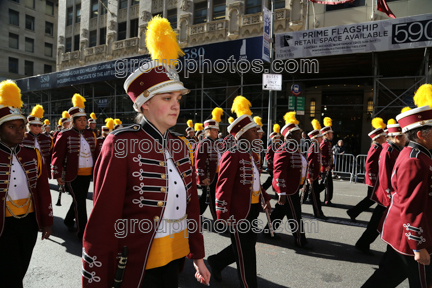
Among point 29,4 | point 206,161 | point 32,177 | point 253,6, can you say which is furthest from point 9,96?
point 29,4

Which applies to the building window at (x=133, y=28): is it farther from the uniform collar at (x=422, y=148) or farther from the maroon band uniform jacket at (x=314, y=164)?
the uniform collar at (x=422, y=148)

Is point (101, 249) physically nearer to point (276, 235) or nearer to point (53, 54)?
point (276, 235)

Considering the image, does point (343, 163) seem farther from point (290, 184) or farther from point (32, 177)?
point (32, 177)

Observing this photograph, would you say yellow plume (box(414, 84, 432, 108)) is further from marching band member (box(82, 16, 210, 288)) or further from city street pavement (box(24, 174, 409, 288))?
marching band member (box(82, 16, 210, 288))

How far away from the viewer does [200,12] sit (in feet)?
68.1

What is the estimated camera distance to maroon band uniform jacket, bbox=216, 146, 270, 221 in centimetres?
333

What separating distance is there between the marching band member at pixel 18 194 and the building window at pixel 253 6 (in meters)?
17.3

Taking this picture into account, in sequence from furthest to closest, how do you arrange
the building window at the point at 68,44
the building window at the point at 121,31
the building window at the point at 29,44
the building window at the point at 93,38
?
the building window at the point at 29,44
the building window at the point at 68,44
the building window at the point at 93,38
the building window at the point at 121,31

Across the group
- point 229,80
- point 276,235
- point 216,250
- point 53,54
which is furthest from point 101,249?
point 53,54

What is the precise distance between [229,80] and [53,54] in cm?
3875

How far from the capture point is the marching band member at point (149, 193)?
5.56ft

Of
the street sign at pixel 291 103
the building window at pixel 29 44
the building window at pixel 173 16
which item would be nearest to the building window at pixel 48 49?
the building window at pixel 29 44

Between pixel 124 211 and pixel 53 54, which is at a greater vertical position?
pixel 53 54

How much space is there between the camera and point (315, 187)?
7.05 m
